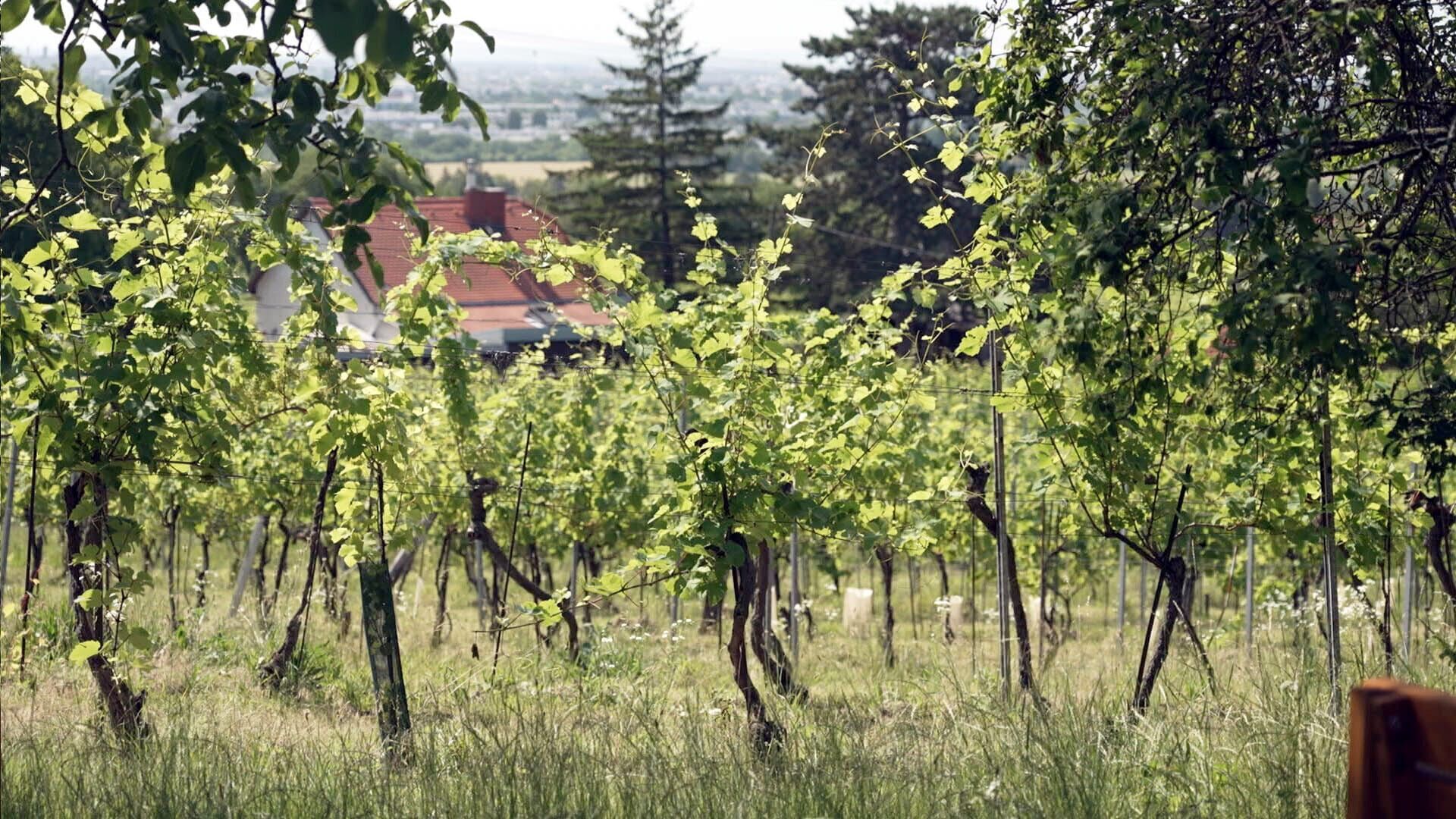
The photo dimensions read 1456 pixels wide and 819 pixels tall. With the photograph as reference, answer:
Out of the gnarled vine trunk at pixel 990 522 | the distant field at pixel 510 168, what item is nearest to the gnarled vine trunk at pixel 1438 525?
the gnarled vine trunk at pixel 990 522

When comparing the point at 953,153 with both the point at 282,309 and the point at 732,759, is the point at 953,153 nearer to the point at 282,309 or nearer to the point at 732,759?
the point at 732,759

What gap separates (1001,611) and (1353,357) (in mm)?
2500

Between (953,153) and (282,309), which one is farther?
(282,309)

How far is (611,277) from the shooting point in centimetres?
536

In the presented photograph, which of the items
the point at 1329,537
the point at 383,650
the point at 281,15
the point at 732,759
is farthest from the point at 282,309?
the point at 281,15

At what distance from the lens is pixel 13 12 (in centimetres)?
317

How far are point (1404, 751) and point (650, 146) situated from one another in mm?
35602

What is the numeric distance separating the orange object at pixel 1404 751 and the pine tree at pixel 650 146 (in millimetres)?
32302

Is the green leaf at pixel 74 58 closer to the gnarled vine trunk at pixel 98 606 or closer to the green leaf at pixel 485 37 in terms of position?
the green leaf at pixel 485 37

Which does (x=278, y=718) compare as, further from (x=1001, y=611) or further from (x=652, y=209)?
(x=652, y=209)

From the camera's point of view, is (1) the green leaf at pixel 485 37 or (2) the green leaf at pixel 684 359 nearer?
(1) the green leaf at pixel 485 37

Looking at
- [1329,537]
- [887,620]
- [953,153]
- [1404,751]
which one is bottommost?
[887,620]

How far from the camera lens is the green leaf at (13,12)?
317 centimetres

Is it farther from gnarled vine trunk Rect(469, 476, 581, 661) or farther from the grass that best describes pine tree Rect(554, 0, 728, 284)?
the grass
